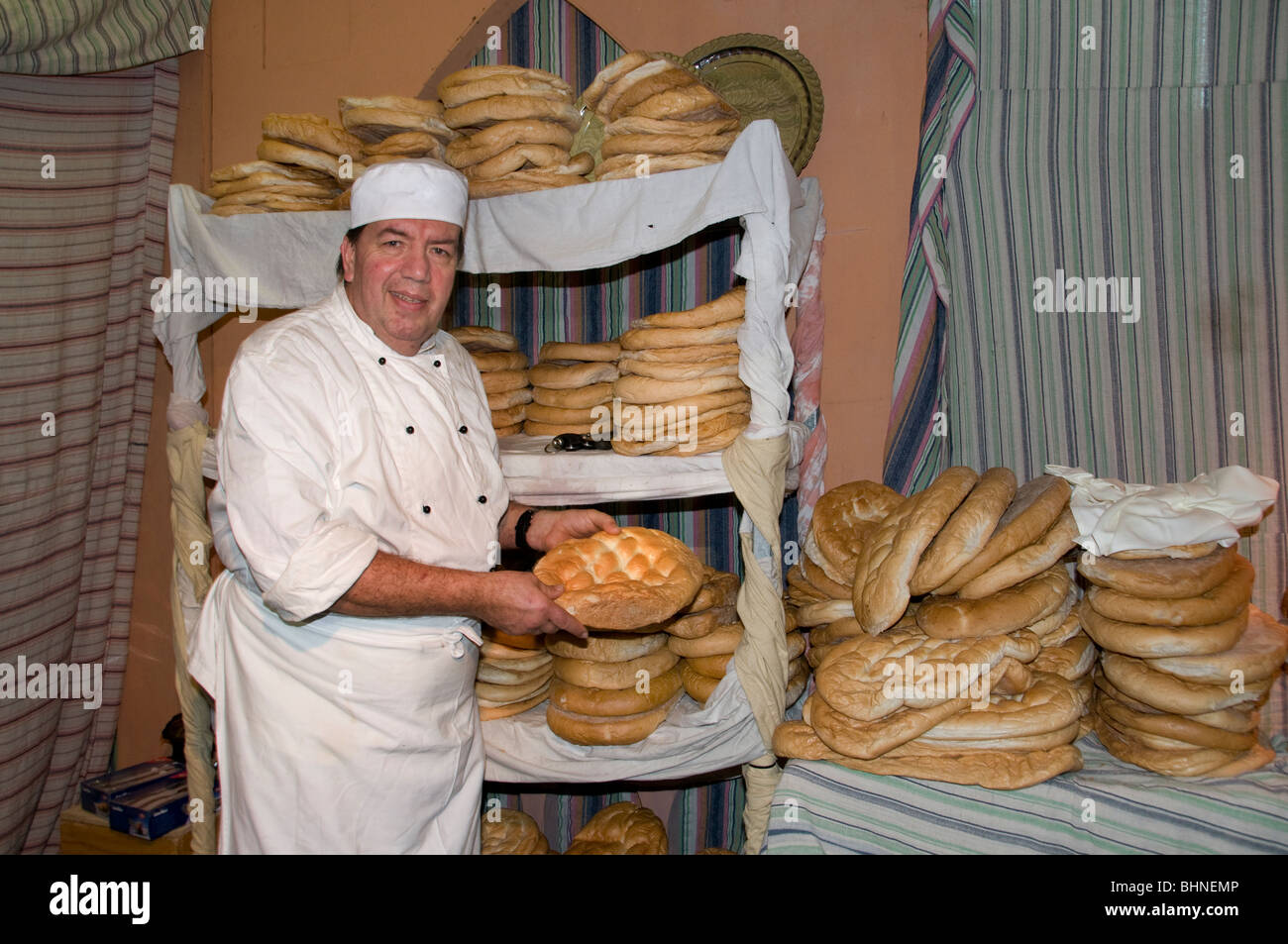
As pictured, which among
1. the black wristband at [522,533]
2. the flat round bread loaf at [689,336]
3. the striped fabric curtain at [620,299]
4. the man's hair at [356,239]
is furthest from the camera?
the striped fabric curtain at [620,299]

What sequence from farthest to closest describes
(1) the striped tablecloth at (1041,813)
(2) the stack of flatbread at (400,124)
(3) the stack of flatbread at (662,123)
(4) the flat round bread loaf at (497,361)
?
1. (4) the flat round bread loaf at (497,361)
2. (2) the stack of flatbread at (400,124)
3. (3) the stack of flatbread at (662,123)
4. (1) the striped tablecloth at (1041,813)

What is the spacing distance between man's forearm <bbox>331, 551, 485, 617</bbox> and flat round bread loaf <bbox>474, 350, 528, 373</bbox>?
1.24 meters

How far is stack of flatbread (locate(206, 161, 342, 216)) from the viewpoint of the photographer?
3408 mm

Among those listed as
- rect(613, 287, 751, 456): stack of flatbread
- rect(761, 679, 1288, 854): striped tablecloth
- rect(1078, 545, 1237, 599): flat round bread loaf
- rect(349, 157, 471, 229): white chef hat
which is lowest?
rect(761, 679, 1288, 854): striped tablecloth

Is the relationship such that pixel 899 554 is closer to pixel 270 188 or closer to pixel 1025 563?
pixel 1025 563

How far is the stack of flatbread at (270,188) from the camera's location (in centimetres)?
341

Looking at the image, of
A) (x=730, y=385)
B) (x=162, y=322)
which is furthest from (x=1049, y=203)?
(x=162, y=322)

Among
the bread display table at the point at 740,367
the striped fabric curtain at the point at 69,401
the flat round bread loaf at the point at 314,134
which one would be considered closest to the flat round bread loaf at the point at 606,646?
the bread display table at the point at 740,367

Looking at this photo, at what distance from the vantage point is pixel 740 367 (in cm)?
284

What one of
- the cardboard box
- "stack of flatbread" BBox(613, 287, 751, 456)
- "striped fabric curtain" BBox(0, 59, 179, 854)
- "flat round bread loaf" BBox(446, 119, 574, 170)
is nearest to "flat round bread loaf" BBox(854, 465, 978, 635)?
"stack of flatbread" BBox(613, 287, 751, 456)

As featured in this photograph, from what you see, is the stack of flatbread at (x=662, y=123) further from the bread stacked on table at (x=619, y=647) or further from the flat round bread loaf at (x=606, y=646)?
the flat round bread loaf at (x=606, y=646)

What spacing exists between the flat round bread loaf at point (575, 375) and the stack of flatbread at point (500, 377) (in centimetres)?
12

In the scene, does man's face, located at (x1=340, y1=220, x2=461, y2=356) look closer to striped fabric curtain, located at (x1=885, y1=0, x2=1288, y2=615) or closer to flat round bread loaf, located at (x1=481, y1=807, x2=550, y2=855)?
striped fabric curtain, located at (x1=885, y1=0, x2=1288, y2=615)
